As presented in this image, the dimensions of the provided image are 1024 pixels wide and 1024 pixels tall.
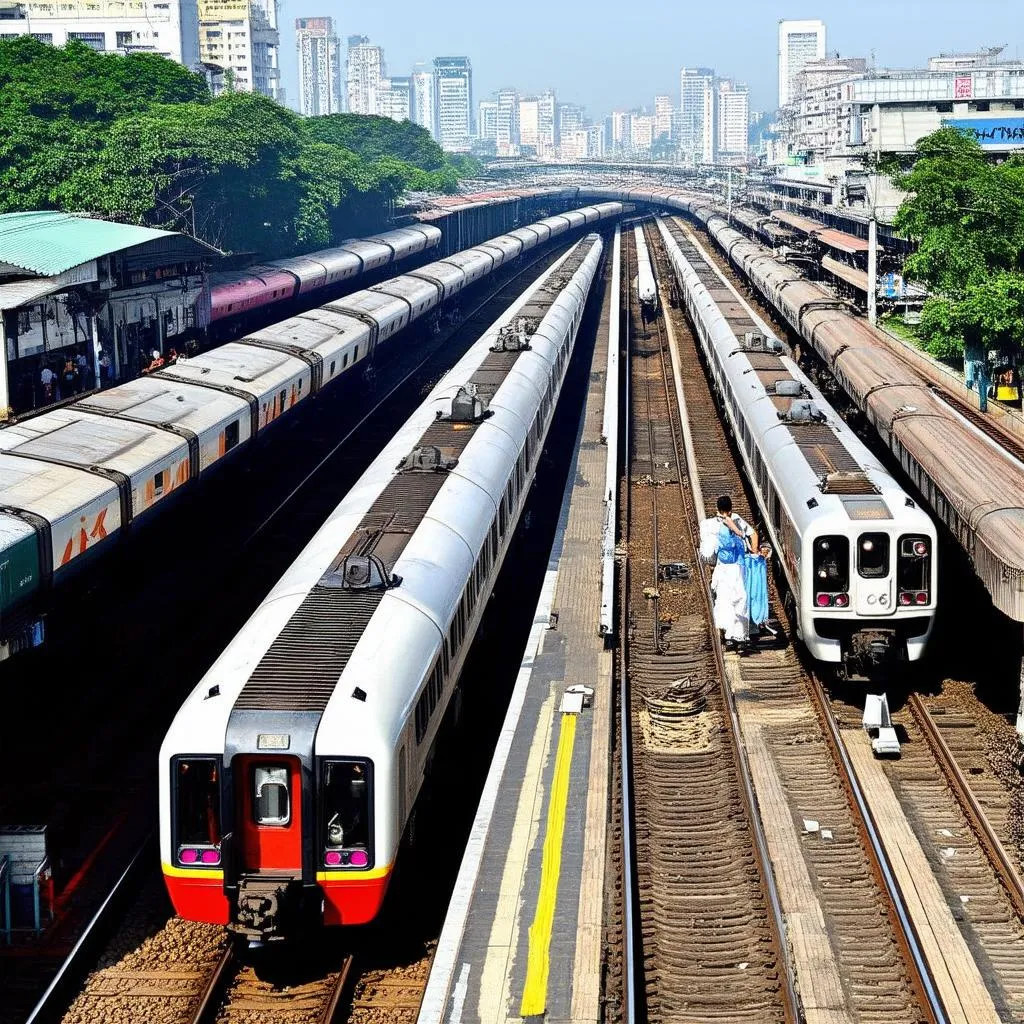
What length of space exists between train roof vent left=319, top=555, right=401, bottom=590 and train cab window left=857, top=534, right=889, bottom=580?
6.30m

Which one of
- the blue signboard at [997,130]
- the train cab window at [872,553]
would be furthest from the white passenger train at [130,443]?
the blue signboard at [997,130]

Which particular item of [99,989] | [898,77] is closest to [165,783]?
[99,989]

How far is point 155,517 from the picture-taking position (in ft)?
Answer: 75.8

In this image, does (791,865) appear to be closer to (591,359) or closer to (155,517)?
(155,517)

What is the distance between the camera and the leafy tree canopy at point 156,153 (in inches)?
2048

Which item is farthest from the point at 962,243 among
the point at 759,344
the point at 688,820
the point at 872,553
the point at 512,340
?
the point at 688,820

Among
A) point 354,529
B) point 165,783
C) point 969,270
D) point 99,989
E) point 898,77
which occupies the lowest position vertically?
point 99,989

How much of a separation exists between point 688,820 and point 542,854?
7.92ft

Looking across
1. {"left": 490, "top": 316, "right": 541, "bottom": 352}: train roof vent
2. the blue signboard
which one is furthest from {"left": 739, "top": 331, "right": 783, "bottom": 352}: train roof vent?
the blue signboard

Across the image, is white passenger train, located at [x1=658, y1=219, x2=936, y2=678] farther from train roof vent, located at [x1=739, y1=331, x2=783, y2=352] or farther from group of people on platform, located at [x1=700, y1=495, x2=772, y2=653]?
train roof vent, located at [x1=739, y1=331, x2=783, y2=352]

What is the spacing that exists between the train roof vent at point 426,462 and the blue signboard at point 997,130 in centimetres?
6166

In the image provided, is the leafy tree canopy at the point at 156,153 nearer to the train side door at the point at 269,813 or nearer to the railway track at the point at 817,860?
the railway track at the point at 817,860

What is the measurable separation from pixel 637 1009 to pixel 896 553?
26.4 feet

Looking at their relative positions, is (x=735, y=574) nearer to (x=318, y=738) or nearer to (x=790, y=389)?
(x=790, y=389)
